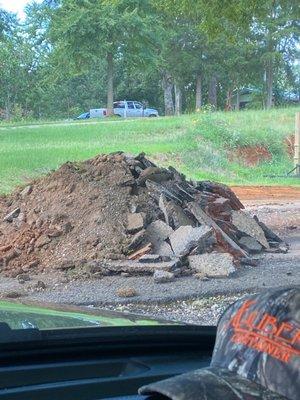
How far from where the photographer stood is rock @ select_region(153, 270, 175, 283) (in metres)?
12.5

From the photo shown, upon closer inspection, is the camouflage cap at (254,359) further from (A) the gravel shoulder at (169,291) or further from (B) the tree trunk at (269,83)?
(B) the tree trunk at (269,83)

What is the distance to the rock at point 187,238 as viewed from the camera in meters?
13.6

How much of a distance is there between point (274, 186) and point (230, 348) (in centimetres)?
3007

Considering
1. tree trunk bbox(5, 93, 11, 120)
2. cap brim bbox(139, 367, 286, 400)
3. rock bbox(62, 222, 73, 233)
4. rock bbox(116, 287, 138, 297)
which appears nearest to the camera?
cap brim bbox(139, 367, 286, 400)

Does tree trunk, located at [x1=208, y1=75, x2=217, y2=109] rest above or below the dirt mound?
above

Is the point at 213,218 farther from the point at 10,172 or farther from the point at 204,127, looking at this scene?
the point at 204,127

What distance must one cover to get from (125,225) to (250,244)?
7.36 ft

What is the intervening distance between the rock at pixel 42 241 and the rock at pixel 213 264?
2.24 meters

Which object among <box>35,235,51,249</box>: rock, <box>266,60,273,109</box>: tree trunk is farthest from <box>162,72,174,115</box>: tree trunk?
<box>35,235,51,249</box>: rock

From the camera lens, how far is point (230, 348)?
2.04 m

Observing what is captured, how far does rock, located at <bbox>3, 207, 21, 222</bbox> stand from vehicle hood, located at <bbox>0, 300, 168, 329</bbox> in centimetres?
1127

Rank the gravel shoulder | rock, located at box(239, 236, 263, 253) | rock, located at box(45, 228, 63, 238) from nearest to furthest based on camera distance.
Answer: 1. the gravel shoulder
2. rock, located at box(45, 228, 63, 238)
3. rock, located at box(239, 236, 263, 253)

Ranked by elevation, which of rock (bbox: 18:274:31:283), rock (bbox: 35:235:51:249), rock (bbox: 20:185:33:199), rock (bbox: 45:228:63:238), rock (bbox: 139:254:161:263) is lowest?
rock (bbox: 18:274:31:283)

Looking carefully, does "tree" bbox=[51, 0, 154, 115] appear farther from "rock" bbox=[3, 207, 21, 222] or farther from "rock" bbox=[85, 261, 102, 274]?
"rock" bbox=[85, 261, 102, 274]
